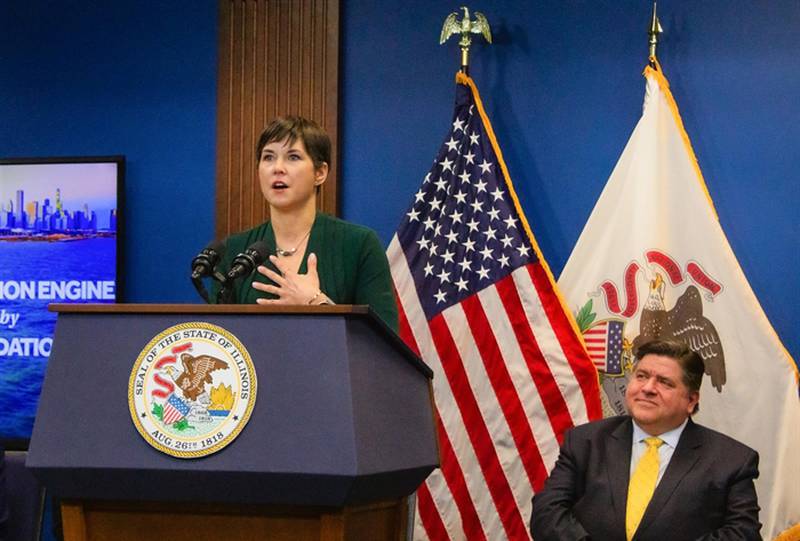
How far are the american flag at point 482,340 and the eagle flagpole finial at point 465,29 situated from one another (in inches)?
4.2

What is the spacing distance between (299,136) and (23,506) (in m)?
1.60

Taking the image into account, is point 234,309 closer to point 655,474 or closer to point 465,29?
point 655,474

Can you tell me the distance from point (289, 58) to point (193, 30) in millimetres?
495

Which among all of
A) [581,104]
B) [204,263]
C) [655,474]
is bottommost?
[655,474]

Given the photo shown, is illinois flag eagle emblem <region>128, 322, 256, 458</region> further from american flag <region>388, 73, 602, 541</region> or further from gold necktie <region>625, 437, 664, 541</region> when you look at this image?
american flag <region>388, 73, 602, 541</region>

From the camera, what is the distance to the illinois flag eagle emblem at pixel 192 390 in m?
1.94

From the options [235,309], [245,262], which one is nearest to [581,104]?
[245,262]

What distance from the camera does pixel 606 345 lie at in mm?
4125

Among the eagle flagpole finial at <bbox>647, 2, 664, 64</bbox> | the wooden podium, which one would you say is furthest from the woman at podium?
the eagle flagpole finial at <bbox>647, 2, 664, 64</bbox>

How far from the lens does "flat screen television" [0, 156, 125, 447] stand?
4777mm

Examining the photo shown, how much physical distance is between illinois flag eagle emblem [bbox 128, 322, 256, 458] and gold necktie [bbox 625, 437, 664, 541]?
151 cm

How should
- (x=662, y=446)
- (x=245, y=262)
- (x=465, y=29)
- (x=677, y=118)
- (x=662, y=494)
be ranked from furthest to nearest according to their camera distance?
(x=465, y=29) < (x=677, y=118) < (x=662, y=446) < (x=662, y=494) < (x=245, y=262)

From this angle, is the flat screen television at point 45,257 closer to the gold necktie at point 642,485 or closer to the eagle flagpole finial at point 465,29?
the eagle flagpole finial at point 465,29

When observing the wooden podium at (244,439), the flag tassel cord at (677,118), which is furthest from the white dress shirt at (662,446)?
the wooden podium at (244,439)
